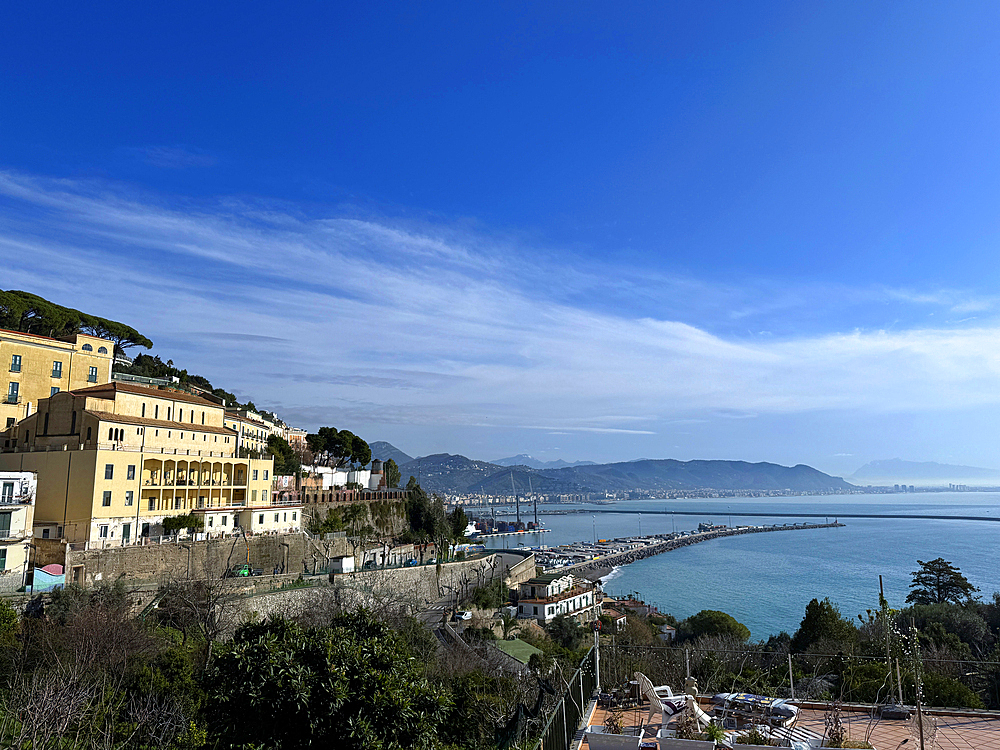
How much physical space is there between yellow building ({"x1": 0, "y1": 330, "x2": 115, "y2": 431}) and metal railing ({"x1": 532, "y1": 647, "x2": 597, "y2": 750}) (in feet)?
79.0

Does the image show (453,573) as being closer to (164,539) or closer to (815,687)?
(164,539)

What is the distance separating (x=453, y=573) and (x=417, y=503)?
7.12 m

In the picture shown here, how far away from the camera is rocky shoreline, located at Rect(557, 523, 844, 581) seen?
7194 centimetres

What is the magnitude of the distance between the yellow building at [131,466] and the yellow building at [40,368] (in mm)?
850

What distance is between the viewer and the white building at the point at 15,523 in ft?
55.1

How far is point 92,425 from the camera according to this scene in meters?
20.5

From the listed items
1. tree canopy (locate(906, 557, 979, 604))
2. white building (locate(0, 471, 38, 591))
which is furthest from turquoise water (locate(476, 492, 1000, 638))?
white building (locate(0, 471, 38, 591))

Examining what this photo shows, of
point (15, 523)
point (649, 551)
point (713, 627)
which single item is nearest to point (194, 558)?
point (15, 523)

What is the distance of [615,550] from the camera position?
90.3m

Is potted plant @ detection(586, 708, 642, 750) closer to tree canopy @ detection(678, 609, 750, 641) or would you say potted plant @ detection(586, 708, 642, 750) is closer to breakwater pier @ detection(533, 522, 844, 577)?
Answer: tree canopy @ detection(678, 609, 750, 641)

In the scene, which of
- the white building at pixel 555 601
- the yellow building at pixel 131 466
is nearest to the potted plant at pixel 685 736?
the yellow building at pixel 131 466

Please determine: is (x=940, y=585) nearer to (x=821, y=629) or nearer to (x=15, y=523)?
(x=821, y=629)

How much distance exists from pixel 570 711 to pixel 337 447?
37.7m

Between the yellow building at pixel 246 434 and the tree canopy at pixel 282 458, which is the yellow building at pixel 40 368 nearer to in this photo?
the yellow building at pixel 246 434
